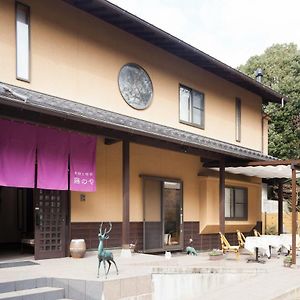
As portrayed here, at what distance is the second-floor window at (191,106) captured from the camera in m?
14.9

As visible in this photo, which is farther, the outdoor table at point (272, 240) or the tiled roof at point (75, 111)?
the outdoor table at point (272, 240)

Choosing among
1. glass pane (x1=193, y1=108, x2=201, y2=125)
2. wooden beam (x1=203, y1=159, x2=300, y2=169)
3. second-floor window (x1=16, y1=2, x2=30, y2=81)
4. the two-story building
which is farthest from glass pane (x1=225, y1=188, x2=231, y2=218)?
second-floor window (x1=16, y1=2, x2=30, y2=81)

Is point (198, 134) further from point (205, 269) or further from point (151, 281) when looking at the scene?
point (151, 281)

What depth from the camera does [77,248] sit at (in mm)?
10328

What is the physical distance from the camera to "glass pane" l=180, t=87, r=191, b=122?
587 inches

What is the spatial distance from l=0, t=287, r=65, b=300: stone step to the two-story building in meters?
2.37

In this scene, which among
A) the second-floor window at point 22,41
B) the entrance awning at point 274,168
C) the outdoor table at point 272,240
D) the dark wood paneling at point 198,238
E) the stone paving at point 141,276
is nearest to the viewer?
the stone paving at point 141,276

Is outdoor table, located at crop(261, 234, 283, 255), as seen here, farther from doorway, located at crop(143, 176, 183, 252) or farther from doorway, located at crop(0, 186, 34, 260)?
doorway, located at crop(0, 186, 34, 260)

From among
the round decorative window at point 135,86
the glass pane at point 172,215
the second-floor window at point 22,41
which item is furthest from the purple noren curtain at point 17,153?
the glass pane at point 172,215

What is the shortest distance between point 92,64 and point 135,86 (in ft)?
5.69

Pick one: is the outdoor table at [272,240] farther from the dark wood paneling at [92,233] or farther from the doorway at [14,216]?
the doorway at [14,216]

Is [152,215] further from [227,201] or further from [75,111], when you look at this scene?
[75,111]

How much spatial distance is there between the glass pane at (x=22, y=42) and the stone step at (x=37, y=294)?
14.9ft

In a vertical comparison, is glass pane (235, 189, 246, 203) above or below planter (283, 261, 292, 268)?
above
